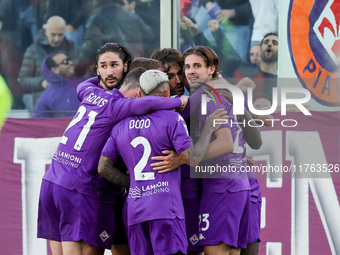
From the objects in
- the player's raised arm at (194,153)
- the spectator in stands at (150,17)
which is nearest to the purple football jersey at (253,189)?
the player's raised arm at (194,153)

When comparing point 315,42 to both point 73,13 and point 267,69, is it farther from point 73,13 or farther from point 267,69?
point 73,13

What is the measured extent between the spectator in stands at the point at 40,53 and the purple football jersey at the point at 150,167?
2.93 metres

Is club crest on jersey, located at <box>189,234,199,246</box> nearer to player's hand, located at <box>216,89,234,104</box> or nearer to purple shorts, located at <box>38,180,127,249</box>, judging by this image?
purple shorts, located at <box>38,180,127,249</box>

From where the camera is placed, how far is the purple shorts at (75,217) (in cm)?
598

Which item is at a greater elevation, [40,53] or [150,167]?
[40,53]

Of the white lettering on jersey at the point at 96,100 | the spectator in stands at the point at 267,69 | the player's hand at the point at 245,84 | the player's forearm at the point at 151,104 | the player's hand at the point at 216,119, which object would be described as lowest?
the player's hand at the point at 216,119

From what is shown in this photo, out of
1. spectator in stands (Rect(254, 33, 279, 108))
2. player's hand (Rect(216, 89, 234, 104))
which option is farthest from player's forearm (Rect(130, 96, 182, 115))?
spectator in stands (Rect(254, 33, 279, 108))

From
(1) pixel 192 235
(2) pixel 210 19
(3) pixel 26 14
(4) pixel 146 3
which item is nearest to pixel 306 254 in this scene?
(1) pixel 192 235

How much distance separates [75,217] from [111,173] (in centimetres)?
59

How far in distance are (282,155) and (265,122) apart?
0.58m

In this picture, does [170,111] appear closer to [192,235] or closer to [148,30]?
[192,235]

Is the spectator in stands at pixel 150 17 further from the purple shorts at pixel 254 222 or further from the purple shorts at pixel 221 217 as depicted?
the purple shorts at pixel 221 217

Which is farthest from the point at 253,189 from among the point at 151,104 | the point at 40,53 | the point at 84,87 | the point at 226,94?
the point at 40,53

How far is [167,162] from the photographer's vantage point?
5.38 metres
